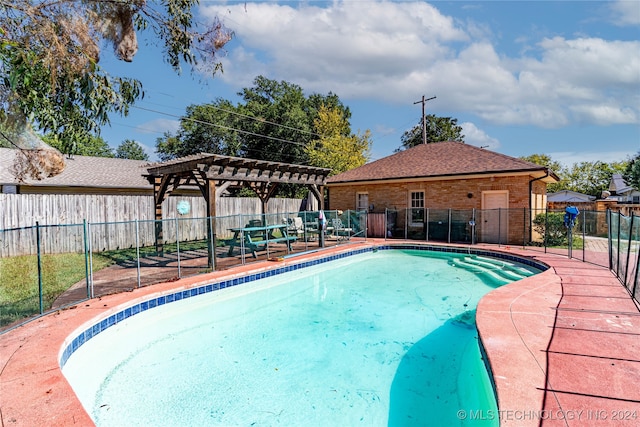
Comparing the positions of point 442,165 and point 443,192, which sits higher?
point 442,165

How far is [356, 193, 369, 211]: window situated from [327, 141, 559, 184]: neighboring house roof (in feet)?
3.20

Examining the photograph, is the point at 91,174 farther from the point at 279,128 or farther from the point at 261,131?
the point at 279,128

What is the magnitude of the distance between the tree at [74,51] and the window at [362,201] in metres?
13.4

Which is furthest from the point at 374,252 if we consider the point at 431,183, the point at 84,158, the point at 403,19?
the point at 84,158

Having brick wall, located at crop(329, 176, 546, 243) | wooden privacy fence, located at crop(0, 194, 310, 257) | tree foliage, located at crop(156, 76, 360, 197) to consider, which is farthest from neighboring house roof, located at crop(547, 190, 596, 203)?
wooden privacy fence, located at crop(0, 194, 310, 257)

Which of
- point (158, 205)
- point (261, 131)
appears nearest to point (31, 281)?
point (158, 205)

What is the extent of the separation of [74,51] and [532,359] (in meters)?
6.40

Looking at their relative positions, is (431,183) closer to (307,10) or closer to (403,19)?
(403,19)

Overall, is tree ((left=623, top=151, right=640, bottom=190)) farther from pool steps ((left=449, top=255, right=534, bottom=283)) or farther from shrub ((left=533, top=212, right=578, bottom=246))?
pool steps ((left=449, top=255, right=534, bottom=283))

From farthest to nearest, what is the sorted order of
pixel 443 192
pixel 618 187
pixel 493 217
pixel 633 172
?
pixel 633 172
pixel 618 187
pixel 443 192
pixel 493 217

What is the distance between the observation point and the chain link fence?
6039 millimetres

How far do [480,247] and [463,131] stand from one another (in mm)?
32592

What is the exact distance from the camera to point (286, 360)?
478 cm

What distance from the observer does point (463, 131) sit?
133 feet
